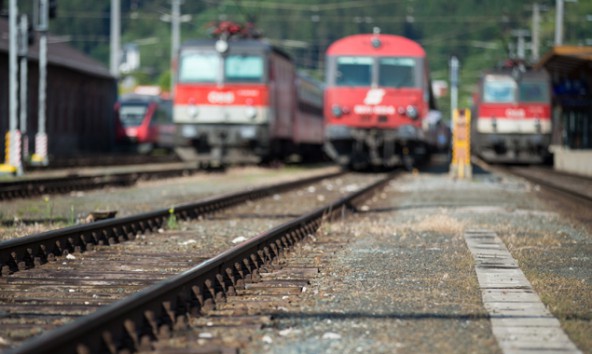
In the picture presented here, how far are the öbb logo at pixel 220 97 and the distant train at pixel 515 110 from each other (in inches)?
463

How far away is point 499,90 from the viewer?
115 feet

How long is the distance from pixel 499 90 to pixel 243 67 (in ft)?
37.9

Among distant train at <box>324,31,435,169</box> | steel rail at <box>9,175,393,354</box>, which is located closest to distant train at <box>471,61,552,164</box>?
distant train at <box>324,31,435,169</box>

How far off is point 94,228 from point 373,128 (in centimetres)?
1642

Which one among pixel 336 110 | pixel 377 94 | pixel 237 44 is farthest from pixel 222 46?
pixel 377 94

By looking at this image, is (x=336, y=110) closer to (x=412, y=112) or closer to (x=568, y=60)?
(x=412, y=112)

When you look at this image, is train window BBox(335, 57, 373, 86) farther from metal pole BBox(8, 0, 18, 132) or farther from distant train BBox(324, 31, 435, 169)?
metal pole BBox(8, 0, 18, 132)

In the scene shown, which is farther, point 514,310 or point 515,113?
point 515,113

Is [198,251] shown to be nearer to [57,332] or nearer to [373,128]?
[57,332]

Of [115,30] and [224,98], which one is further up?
[115,30]

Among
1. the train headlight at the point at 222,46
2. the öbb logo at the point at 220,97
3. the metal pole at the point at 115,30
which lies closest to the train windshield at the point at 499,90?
the öbb logo at the point at 220,97

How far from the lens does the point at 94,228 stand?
9.80m

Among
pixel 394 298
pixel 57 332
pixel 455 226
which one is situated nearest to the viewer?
pixel 57 332

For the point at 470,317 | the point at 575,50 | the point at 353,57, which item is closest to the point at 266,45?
the point at 353,57
